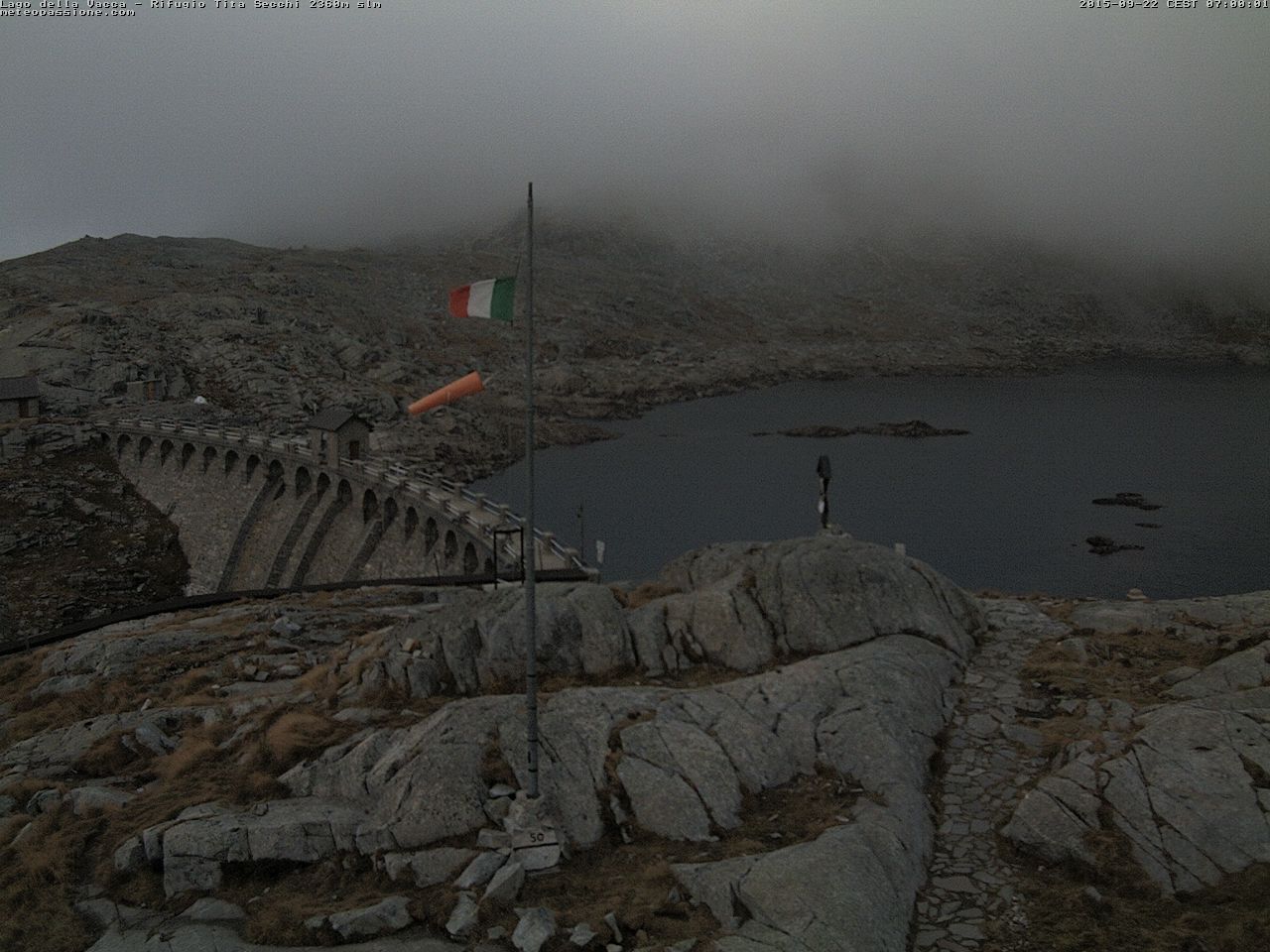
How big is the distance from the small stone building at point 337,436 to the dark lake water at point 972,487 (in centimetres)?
2427

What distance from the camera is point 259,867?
1450 cm

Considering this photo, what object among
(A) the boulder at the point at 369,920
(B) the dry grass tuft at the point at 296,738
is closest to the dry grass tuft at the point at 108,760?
(B) the dry grass tuft at the point at 296,738

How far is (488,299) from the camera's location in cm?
1512

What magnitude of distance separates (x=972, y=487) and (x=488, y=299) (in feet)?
324

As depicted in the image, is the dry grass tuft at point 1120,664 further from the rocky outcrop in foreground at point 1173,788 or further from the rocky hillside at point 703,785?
the rocky outcrop in foreground at point 1173,788

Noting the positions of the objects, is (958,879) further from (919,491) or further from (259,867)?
(919,491)

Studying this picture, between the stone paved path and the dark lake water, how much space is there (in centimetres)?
5206

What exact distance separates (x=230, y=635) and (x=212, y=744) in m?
11.5

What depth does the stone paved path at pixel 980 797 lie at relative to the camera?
1245cm

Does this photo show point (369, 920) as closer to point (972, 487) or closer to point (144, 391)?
point (972, 487)

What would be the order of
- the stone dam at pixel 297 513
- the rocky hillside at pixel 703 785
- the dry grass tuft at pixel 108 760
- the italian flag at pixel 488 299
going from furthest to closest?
the stone dam at pixel 297 513, the dry grass tuft at pixel 108 760, the italian flag at pixel 488 299, the rocky hillside at pixel 703 785

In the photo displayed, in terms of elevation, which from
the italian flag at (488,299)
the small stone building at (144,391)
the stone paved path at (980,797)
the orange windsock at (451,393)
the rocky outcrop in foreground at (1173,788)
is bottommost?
the stone paved path at (980,797)

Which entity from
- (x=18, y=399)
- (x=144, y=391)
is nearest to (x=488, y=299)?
(x=18, y=399)

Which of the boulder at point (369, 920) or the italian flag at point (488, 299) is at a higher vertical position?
the italian flag at point (488, 299)
